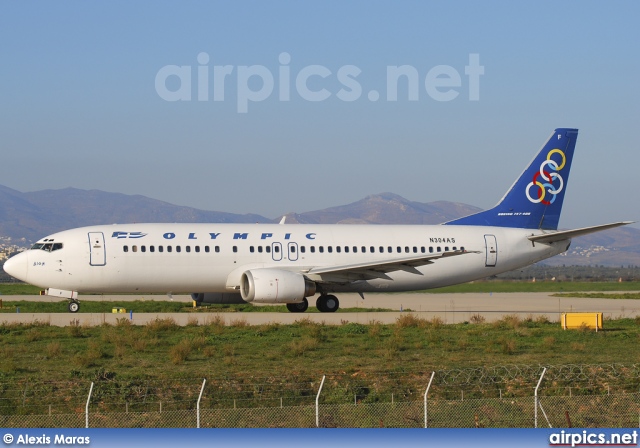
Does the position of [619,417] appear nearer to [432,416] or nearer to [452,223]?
[432,416]

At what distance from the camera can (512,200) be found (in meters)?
46.7

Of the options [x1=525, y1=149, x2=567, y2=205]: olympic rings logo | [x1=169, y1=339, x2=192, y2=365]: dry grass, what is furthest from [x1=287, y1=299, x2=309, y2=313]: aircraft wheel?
[x1=169, y1=339, x2=192, y2=365]: dry grass

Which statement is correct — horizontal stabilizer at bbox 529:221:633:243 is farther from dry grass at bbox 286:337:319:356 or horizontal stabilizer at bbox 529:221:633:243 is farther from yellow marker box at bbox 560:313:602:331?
dry grass at bbox 286:337:319:356

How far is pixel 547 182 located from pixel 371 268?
1099 cm

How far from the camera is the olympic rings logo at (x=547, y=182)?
46.6m

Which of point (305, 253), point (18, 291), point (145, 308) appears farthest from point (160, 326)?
point (18, 291)

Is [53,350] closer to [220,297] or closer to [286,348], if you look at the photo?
[286,348]

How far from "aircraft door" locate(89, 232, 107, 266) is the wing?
26.8 ft

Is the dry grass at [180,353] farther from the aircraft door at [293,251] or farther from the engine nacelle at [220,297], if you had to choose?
the engine nacelle at [220,297]

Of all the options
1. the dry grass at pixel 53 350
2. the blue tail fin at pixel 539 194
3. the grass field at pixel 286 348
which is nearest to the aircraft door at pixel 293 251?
the grass field at pixel 286 348

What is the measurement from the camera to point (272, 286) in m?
38.9

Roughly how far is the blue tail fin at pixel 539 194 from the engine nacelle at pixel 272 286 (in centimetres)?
1013

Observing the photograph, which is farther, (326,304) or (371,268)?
(326,304)

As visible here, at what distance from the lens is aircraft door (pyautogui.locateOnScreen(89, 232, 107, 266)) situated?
39.5 metres
